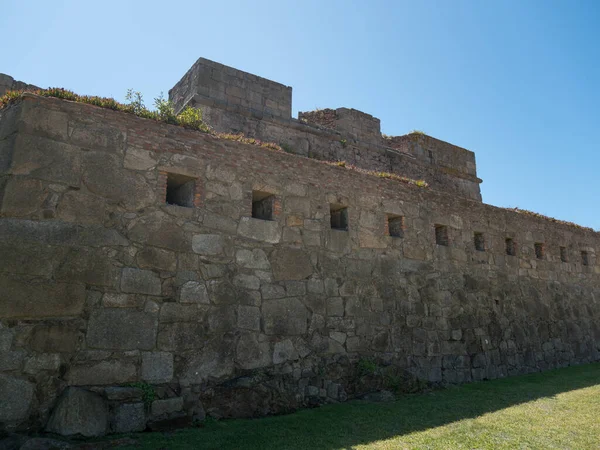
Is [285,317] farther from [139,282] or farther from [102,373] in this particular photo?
[102,373]

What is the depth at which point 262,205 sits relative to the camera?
773cm

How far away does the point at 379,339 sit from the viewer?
808 centimetres

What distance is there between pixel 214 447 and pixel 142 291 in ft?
6.92

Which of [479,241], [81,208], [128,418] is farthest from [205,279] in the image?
[479,241]

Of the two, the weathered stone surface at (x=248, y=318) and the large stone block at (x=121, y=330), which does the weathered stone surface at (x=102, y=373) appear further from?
the weathered stone surface at (x=248, y=318)

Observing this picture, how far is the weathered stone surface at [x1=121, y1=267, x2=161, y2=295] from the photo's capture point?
5.90 metres

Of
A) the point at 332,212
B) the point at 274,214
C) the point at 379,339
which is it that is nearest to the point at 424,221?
the point at 332,212

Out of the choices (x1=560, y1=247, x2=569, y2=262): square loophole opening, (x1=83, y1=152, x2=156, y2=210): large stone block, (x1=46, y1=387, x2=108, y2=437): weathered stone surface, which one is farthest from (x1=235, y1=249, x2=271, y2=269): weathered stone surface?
(x1=560, y1=247, x2=569, y2=262): square loophole opening

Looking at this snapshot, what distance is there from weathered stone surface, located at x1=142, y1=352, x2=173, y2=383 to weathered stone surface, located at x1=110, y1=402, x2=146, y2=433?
1.14 ft

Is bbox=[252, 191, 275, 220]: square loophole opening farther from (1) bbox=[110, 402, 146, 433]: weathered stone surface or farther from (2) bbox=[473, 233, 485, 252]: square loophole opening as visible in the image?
(2) bbox=[473, 233, 485, 252]: square loophole opening

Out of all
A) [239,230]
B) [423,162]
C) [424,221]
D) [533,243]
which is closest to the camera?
[239,230]

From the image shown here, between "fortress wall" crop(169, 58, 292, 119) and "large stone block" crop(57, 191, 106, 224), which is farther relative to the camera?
"fortress wall" crop(169, 58, 292, 119)

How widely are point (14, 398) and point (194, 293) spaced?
227 centimetres

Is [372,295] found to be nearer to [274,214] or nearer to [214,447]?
[274,214]
